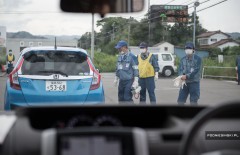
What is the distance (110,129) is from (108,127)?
76 mm

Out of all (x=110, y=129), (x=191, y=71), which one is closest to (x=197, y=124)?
(x=110, y=129)

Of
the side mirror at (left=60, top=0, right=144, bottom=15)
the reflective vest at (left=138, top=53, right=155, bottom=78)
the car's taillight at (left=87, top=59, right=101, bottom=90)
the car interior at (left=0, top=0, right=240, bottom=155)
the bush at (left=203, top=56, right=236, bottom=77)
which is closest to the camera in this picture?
the car interior at (left=0, top=0, right=240, bottom=155)

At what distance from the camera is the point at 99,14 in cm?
313

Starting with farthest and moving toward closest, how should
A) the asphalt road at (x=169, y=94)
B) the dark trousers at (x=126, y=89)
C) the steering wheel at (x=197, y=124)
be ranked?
the asphalt road at (x=169, y=94)
the dark trousers at (x=126, y=89)
the steering wheel at (x=197, y=124)

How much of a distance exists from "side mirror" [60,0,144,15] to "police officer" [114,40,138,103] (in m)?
5.64

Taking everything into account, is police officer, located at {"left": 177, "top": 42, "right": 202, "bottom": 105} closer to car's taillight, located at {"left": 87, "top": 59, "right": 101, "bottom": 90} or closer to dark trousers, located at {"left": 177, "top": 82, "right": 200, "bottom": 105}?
dark trousers, located at {"left": 177, "top": 82, "right": 200, "bottom": 105}

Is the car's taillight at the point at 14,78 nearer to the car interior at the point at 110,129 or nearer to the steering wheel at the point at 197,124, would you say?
the car interior at the point at 110,129

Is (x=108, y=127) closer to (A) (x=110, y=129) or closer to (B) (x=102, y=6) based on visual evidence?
(A) (x=110, y=129)

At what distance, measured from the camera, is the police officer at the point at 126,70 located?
891 cm

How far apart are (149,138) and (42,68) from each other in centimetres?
463

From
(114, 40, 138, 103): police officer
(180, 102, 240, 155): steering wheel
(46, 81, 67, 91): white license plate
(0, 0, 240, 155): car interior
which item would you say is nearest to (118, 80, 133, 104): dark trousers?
(114, 40, 138, 103): police officer

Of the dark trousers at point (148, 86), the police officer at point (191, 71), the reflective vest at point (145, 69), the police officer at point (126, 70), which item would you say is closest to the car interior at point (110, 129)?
the police officer at point (191, 71)

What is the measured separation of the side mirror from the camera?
299 centimetres

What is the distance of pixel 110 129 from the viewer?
6.22ft
